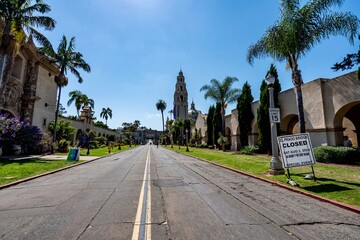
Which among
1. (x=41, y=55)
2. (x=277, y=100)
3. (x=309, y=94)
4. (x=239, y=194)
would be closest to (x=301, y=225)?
(x=239, y=194)

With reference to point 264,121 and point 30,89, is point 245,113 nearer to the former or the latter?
point 264,121

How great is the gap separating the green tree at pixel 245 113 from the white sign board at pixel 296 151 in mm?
18280

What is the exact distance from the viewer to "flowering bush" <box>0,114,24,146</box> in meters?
15.9

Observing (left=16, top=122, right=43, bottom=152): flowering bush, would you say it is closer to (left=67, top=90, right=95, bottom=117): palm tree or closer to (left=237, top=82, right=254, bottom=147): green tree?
(left=237, top=82, right=254, bottom=147): green tree

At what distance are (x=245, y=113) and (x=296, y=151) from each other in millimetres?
18866

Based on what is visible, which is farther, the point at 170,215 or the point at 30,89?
the point at 30,89

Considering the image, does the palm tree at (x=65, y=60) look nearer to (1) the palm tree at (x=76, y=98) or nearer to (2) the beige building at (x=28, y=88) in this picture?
(2) the beige building at (x=28, y=88)

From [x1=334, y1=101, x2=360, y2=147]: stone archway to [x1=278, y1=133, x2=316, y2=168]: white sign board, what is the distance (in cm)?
856

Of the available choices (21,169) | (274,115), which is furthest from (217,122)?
(21,169)

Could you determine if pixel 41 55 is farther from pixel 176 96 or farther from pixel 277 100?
pixel 176 96

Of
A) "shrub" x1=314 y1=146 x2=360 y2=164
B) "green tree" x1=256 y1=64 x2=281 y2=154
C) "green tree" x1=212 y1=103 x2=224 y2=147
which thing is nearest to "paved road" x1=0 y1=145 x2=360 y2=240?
"shrub" x1=314 y1=146 x2=360 y2=164

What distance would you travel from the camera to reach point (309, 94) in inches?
686

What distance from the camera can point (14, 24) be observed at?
16453 millimetres

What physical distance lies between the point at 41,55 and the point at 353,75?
32202 millimetres
